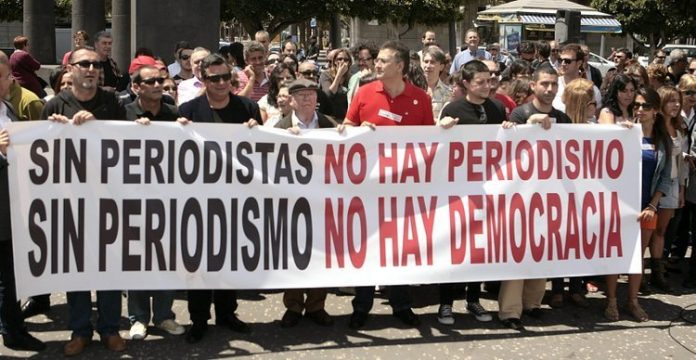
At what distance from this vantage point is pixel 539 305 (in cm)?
654

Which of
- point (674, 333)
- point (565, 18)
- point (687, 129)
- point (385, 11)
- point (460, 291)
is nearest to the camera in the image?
point (674, 333)

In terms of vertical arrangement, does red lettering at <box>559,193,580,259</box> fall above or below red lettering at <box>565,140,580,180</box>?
below

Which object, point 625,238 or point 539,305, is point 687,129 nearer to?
point 625,238

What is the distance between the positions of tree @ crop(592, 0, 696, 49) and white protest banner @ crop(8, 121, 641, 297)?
107 ft

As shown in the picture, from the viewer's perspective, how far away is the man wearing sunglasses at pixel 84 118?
5.54 metres

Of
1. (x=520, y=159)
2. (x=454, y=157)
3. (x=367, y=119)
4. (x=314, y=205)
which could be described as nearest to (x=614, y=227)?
(x=520, y=159)

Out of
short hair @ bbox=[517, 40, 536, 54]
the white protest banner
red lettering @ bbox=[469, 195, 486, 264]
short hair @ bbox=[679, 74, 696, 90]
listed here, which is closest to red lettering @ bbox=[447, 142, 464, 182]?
the white protest banner

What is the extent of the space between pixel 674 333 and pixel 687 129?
2.17 meters

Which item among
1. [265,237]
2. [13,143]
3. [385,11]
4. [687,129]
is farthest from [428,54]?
[385,11]

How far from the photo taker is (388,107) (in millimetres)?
6270

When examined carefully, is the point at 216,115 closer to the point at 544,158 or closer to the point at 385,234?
the point at 385,234

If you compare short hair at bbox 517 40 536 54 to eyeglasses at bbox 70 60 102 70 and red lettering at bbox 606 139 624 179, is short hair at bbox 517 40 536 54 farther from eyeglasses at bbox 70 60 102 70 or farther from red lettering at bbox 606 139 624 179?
eyeglasses at bbox 70 60 102 70

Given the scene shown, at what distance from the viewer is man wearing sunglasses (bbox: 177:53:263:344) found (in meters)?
5.88

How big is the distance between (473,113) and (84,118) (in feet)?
8.61
